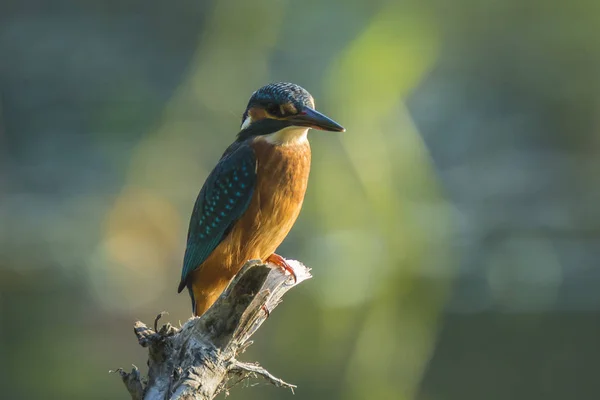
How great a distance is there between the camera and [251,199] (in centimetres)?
282

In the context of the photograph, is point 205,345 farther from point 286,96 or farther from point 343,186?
point 343,186

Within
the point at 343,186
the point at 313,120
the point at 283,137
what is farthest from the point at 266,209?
the point at 343,186

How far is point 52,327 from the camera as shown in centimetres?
783

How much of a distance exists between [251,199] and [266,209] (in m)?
0.05

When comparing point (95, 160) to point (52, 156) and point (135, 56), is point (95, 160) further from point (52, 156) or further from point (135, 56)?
point (135, 56)

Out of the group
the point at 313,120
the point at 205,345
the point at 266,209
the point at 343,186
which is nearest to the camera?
the point at 205,345

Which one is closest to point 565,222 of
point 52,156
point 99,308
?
point 99,308

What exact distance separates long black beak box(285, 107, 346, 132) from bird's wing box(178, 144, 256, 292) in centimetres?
21

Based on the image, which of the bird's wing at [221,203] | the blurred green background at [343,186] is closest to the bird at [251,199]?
the bird's wing at [221,203]

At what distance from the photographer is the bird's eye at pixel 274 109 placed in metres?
2.70

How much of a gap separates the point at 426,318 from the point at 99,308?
2.46 metres

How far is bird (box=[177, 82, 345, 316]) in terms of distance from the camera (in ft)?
9.21

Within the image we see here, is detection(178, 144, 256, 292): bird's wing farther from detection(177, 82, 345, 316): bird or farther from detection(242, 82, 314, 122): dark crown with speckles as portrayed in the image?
detection(242, 82, 314, 122): dark crown with speckles

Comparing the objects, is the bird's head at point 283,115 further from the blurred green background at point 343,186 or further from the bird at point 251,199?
the blurred green background at point 343,186
